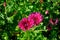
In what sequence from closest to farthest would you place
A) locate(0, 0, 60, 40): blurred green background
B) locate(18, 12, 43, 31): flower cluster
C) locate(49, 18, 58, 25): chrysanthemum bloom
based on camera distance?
locate(18, 12, 43, 31): flower cluster < locate(0, 0, 60, 40): blurred green background < locate(49, 18, 58, 25): chrysanthemum bloom

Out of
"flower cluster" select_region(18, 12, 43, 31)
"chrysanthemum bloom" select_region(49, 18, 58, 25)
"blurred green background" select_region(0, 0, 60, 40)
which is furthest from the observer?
"chrysanthemum bloom" select_region(49, 18, 58, 25)

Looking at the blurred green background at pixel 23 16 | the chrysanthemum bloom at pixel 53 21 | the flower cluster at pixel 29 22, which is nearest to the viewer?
the flower cluster at pixel 29 22

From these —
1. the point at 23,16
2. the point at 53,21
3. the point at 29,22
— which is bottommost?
the point at 53,21

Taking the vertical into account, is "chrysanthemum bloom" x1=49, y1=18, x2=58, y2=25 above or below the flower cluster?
below

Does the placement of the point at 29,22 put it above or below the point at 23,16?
above

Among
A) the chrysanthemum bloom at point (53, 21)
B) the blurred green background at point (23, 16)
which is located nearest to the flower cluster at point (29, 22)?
→ the blurred green background at point (23, 16)

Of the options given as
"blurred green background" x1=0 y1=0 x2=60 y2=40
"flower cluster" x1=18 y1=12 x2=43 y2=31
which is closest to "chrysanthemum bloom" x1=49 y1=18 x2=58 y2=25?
"blurred green background" x1=0 y1=0 x2=60 y2=40

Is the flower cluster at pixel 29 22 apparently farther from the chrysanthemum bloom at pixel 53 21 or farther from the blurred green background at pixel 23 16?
the chrysanthemum bloom at pixel 53 21

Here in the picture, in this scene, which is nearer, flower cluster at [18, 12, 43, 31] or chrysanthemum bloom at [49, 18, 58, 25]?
flower cluster at [18, 12, 43, 31]

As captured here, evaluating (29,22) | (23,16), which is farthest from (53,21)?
(29,22)

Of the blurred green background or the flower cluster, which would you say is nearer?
the flower cluster

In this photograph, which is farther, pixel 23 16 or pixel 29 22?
pixel 23 16

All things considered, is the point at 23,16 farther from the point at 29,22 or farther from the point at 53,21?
the point at 29,22

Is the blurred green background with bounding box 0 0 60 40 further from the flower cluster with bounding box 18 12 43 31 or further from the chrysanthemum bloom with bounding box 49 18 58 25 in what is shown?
the flower cluster with bounding box 18 12 43 31
